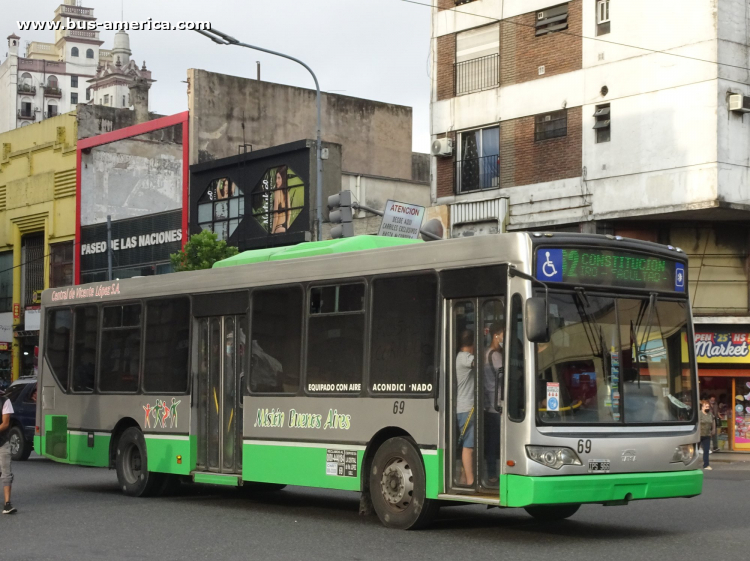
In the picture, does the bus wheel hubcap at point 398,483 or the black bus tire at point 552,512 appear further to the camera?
the black bus tire at point 552,512

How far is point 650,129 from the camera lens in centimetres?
2792

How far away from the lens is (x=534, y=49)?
30672mm

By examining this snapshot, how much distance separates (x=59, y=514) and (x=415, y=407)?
474 cm

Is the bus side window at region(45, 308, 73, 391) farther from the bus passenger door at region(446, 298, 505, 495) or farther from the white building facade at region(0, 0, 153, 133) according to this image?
the white building facade at region(0, 0, 153, 133)

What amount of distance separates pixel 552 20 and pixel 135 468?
18289mm

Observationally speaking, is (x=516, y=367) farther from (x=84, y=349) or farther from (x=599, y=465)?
(x=84, y=349)

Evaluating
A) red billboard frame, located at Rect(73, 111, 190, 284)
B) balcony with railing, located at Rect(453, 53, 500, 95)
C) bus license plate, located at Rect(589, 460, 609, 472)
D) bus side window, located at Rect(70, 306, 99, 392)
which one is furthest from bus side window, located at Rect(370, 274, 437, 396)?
red billboard frame, located at Rect(73, 111, 190, 284)

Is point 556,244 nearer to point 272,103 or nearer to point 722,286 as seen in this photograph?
point 722,286

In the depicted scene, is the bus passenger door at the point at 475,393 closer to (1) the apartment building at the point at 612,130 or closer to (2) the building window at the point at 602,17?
(1) the apartment building at the point at 612,130

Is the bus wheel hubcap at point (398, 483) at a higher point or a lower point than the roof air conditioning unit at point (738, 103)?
lower

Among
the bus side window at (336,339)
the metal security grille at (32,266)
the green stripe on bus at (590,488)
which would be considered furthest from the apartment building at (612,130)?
the metal security grille at (32,266)

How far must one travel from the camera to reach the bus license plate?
1081 cm

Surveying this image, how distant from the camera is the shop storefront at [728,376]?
29.8 meters

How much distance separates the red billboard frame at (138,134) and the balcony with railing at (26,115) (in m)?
96.4
